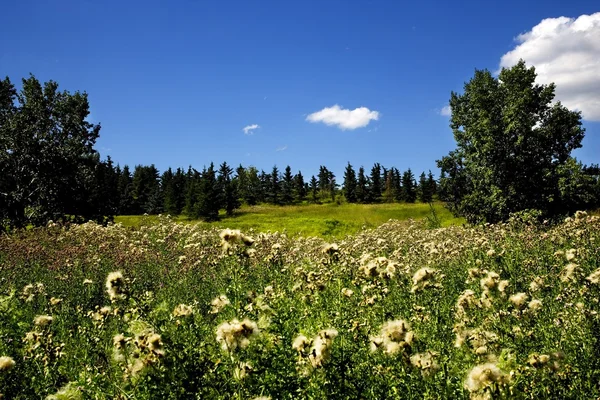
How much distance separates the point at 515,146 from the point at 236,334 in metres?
36.3

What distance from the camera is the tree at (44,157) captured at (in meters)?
36.9

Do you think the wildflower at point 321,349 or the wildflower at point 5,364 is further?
the wildflower at point 5,364

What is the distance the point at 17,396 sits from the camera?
4.55 metres

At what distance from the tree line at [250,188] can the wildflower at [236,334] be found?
74.0m

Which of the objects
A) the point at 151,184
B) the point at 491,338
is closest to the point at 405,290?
the point at 491,338

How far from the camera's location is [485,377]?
279 centimetres

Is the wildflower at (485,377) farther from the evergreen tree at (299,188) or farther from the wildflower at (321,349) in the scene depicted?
the evergreen tree at (299,188)

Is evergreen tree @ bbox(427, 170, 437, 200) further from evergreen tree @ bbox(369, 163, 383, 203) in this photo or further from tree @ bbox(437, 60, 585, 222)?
tree @ bbox(437, 60, 585, 222)

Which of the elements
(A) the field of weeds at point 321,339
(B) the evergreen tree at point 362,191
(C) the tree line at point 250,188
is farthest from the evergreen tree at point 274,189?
(A) the field of weeds at point 321,339

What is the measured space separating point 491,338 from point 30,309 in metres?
8.79

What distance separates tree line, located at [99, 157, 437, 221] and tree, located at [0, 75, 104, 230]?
112 ft

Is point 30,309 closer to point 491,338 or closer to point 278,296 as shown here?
point 278,296

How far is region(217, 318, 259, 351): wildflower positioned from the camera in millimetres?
3020

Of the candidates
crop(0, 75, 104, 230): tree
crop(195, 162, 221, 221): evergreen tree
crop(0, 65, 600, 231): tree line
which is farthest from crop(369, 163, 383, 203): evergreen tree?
crop(0, 75, 104, 230): tree
